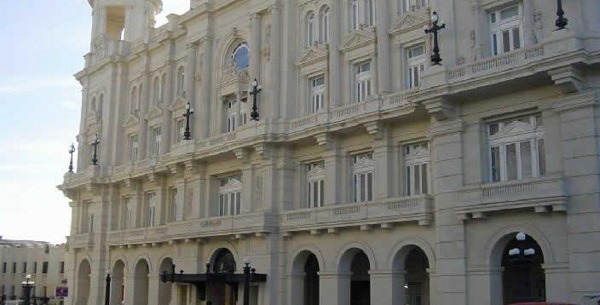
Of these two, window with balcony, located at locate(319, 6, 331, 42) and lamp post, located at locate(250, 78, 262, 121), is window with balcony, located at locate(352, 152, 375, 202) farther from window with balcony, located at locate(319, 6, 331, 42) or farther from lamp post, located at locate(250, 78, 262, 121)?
window with balcony, located at locate(319, 6, 331, 42)

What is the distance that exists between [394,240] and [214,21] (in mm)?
21495

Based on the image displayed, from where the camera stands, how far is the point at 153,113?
5206 centimetres

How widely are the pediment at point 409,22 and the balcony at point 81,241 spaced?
31484mm

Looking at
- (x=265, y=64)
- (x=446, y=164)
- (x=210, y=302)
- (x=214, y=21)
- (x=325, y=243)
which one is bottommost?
(x=210, y=302)

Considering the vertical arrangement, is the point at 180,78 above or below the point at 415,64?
above

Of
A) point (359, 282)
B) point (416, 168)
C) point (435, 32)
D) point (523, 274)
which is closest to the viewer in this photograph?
point (523, 274)

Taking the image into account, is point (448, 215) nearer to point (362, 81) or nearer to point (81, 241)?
point (362, 81)

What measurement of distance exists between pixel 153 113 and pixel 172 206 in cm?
735

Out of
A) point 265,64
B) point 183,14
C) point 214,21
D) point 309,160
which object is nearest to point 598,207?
point 309,160

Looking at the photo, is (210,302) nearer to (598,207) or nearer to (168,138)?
(168,138)

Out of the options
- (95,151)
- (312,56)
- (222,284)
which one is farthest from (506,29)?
(95,151)

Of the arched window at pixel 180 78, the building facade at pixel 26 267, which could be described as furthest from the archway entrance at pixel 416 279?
the building facade at pixel 26 267

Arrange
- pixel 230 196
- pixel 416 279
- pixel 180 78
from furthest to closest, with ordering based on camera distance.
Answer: pixel 180 78, pixel 230 196, pixel 416 279

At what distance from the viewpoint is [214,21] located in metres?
47.3
